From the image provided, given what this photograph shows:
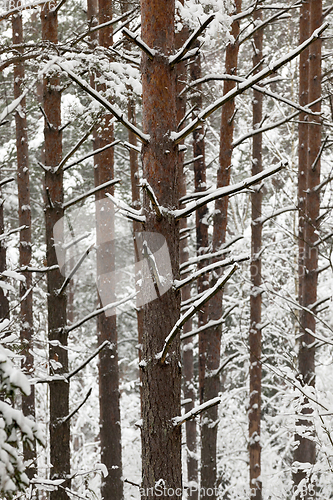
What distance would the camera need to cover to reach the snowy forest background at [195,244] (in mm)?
5078

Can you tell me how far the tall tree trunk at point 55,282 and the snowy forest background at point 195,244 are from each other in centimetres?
15

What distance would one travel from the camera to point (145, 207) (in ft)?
11.5

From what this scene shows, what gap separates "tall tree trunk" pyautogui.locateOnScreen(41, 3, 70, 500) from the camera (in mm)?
5473

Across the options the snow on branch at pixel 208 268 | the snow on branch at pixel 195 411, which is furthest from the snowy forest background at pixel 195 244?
the snow on branch at pixel 195 411

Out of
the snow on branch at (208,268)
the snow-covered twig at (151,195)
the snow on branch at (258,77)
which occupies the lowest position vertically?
the snow on branch at (208,268)

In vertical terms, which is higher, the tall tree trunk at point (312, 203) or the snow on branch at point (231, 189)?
the tall tree trunk at point (312, 203)

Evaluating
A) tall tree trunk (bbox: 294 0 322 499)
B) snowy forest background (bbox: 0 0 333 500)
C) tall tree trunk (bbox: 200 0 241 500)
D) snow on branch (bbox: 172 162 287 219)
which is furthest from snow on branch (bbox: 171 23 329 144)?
tall tree trunk (bbox: 294 0 322 499)

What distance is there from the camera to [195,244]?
1739 centimetres

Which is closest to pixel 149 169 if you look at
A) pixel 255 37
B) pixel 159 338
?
pixel 159 338

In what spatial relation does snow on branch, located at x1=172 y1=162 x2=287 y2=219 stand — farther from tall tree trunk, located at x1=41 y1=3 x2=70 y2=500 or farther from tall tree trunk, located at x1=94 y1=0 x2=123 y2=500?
tall tree trunk, located at x1=94 y1=0 x2=123 y2=500

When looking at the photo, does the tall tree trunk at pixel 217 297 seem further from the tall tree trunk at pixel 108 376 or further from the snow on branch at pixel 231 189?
the snow on branch at pixel 231 189

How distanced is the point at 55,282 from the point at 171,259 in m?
2.48

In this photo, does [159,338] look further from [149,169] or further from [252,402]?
[252,402]

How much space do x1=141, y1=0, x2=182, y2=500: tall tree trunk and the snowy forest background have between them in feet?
0.82
